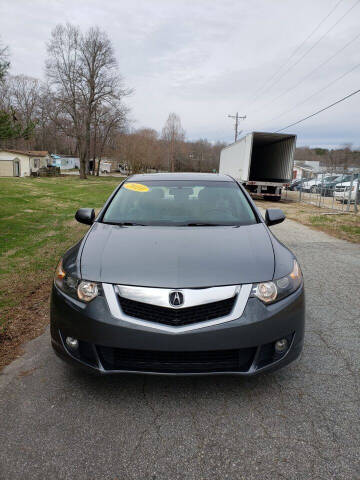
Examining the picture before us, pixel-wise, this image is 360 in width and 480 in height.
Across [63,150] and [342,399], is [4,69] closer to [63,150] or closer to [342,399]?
[342,399]

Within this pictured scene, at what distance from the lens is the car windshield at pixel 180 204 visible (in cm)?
332

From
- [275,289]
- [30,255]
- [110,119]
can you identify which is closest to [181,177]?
[275,289]

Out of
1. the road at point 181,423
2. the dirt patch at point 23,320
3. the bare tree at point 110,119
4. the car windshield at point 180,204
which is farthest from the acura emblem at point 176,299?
the bare tree at point 110,119

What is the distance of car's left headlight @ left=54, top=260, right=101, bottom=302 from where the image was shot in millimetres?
2227

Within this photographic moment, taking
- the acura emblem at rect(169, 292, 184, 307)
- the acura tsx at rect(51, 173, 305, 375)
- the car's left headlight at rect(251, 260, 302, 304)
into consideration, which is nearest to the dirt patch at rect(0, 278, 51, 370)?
the acura tsx at rect(51, 173, 305, 375)

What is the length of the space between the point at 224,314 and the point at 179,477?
0.89m

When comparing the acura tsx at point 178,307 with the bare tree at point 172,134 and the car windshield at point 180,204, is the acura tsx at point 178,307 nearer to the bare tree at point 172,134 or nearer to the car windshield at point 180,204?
the car windshield at point 180,204

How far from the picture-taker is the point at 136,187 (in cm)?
399

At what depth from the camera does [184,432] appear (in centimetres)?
203

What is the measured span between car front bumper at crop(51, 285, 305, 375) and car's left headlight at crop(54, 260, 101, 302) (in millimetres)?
49

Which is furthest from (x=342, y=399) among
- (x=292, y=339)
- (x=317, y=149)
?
(x=317, y=149)

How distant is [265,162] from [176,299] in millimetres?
21206

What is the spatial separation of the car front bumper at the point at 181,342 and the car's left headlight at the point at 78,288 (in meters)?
0.05

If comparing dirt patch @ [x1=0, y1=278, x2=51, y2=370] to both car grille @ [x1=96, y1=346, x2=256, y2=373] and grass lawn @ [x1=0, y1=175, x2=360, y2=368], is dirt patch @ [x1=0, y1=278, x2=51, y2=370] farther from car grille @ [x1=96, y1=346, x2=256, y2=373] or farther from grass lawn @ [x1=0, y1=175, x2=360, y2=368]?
car grille @ [x1=96, y1=346, x2=256, y2=373]
